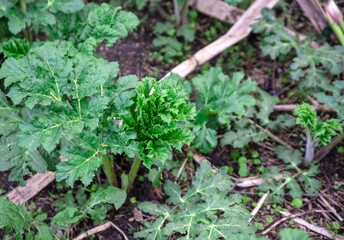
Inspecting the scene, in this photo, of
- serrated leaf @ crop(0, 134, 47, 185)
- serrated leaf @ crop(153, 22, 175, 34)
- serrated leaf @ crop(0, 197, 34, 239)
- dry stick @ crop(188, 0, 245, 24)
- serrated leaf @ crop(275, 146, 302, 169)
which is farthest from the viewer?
dry stick @ crop(188, 0, 245, 24)

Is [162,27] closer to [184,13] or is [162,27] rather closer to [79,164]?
[184,13]

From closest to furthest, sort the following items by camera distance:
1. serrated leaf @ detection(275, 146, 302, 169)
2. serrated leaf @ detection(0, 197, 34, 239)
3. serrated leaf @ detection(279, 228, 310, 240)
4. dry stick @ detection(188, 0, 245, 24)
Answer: serrated leaf @ detection(279, 228, 310, 240) → serrated leaf @ detection(0, 197, 34, 239) → serrated leaf @ detection(275, 146, 302, 169) → dry stick @ detection(188, 0, 245, 24)

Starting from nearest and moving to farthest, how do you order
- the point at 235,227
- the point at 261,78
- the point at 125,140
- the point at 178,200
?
the point at 125,140, the point at 235,227, the point at 178,200, the point at 261,78

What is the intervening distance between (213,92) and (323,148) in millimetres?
1188

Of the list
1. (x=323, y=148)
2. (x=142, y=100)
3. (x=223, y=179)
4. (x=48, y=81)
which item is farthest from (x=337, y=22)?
(x=48, y=81)

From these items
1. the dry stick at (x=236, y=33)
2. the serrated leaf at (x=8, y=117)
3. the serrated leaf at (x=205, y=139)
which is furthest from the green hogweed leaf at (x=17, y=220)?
the dry stick at (x=236, y=33)

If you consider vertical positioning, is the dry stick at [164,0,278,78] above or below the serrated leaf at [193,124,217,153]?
above

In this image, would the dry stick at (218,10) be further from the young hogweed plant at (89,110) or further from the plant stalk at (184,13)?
the young hogweed plant at (89,110)

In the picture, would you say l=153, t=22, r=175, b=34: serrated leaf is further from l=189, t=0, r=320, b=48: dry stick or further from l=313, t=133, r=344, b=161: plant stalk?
l=313, t=133, r=344, b=161: plant stalk

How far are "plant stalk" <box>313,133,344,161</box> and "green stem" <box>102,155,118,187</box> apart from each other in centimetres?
197

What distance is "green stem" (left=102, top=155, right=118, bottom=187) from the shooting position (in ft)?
9.25

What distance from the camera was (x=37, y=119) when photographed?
97.2 inches

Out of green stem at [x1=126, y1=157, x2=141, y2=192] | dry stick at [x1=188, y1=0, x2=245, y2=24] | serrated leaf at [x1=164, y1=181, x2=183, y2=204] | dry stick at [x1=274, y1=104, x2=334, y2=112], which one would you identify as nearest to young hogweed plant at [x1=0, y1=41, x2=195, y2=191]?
green stem at [x1=126, y1=157, x2=141, y2=192]

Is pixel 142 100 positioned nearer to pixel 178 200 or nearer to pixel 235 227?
pixel 178 200
